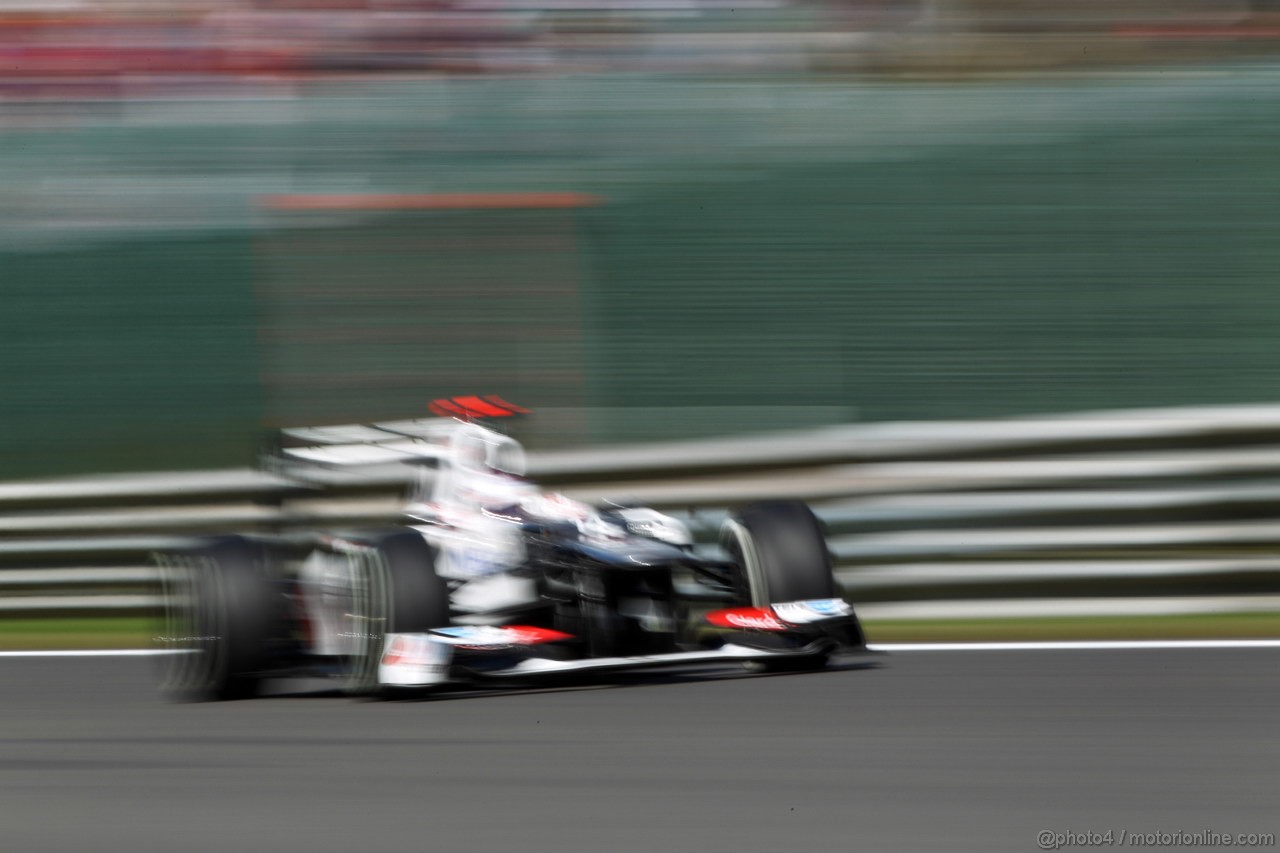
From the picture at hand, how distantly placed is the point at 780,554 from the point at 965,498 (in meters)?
1.83

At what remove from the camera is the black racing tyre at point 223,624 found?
8.05 m

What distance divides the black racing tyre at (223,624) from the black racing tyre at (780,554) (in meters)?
1.76

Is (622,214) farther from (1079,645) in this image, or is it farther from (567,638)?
(567,638)

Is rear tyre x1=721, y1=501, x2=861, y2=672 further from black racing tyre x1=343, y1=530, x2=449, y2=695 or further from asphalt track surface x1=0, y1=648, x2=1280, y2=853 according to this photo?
black racing tyre x1=343, y1=530, x2=449, y2=695

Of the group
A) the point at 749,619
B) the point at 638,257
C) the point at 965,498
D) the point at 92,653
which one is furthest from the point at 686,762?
the point at 638,257

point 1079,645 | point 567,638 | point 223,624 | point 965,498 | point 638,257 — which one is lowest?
point 1079,645

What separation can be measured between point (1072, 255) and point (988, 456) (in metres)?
1.20

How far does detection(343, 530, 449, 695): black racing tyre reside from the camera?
24.8ft

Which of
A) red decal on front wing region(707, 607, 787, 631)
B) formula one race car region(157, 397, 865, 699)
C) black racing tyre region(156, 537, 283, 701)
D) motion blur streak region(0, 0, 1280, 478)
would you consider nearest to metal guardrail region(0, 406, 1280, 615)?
motion blur streak region(0, 0, 1280, 478)

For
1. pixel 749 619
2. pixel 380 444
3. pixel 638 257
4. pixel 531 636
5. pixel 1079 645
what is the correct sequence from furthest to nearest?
1. pixel 638 257
2. pixel 380 444
3. pixel 1079 645
4. pixel 749 619
5. pixel 531 636

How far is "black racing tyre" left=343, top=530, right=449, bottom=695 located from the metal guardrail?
153cm

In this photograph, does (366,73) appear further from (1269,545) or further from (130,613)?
(1269,545)

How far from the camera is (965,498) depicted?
966cm

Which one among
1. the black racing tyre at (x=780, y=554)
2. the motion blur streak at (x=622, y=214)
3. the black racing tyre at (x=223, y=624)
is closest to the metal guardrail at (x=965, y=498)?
the motion blur streak at (x=622, y=214)
